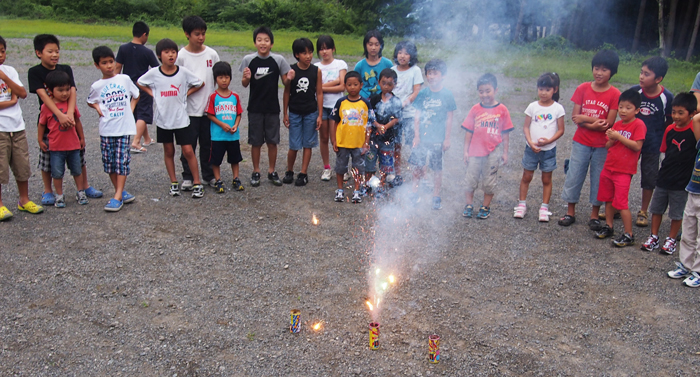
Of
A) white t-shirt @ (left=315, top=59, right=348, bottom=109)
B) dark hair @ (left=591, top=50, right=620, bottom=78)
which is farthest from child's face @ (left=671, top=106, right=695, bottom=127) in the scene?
white t-shirt @ (left=315, top=59, right=348, bottom=109)

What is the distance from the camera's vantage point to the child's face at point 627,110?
5258 millimetres

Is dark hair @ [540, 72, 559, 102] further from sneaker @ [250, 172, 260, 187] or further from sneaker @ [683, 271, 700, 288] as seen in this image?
sneaker @ [250, 172, 260, 187]

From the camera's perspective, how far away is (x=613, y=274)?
15.8 feet

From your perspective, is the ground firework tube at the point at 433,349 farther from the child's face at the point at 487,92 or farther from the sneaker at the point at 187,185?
the sneaker at the point at 187,185

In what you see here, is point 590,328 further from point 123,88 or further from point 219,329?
point 123,88

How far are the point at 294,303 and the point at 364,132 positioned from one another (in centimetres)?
279

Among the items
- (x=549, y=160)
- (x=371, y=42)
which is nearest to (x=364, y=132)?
(x=371, y=42)

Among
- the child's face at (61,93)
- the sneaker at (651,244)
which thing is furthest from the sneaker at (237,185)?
the sneaker at (651,244)

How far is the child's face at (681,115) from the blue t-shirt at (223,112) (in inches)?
193

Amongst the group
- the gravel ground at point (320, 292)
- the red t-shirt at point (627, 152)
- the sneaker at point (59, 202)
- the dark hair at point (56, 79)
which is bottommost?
the gravel ground at point (320, 292)

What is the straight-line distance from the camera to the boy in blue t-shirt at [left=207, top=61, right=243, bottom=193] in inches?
255

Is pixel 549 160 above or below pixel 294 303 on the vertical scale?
above

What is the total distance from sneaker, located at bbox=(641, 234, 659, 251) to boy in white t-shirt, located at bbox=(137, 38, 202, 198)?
508cm

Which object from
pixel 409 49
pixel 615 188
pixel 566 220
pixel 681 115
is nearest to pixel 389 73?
pixel 409 49
